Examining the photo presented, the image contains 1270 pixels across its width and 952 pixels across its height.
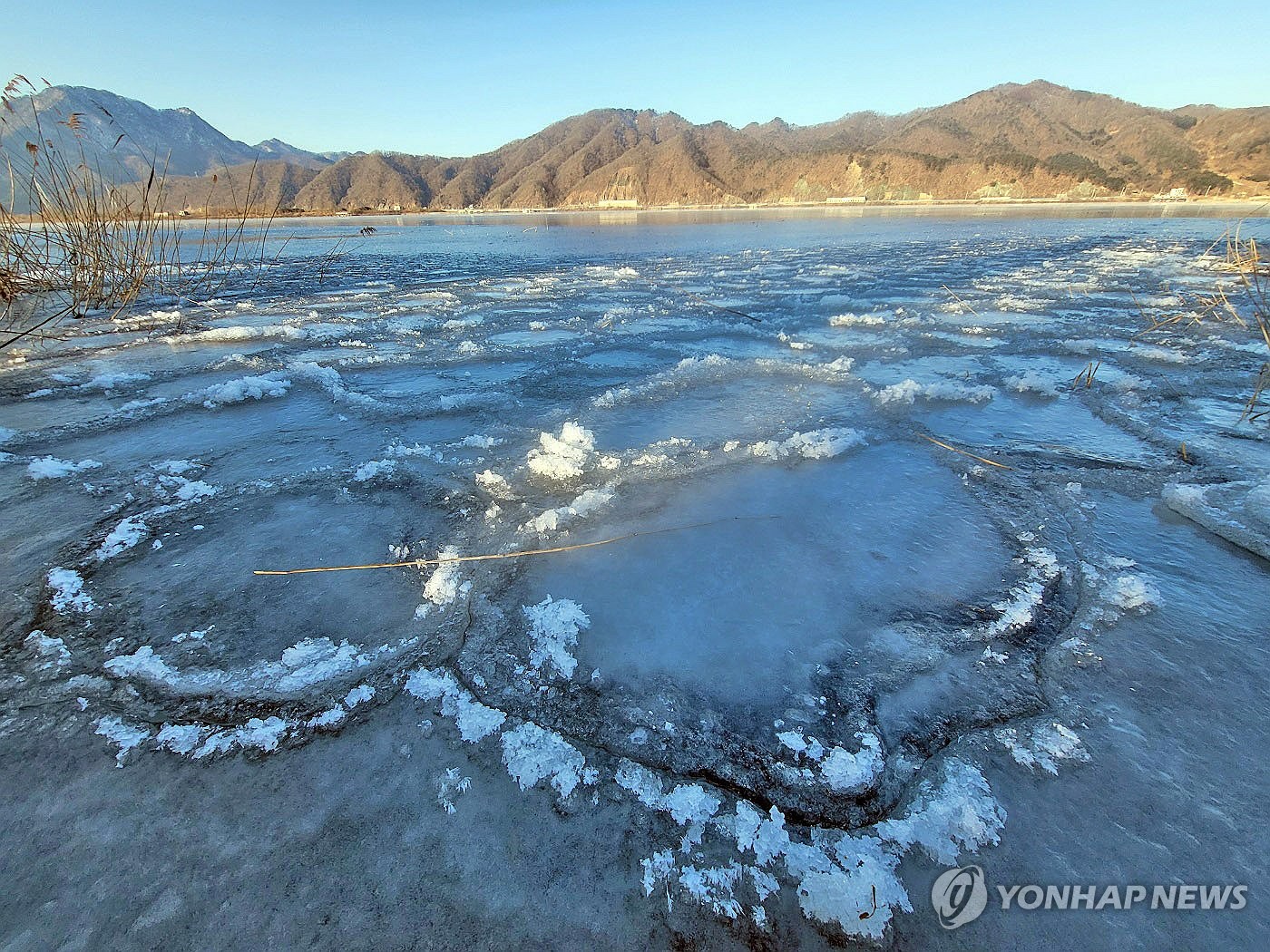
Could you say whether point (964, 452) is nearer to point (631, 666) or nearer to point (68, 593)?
point (631, 666)

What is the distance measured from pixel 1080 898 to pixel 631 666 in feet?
5.18

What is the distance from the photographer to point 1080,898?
158cm

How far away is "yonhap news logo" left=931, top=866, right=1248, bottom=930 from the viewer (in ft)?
5.09

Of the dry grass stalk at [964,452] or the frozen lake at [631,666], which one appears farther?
the dry grass stalk at [964,452]

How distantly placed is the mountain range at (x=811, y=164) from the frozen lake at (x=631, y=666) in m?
79.6

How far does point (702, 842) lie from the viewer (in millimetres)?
1713

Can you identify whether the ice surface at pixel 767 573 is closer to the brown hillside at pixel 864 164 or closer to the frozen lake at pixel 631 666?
the frozen lake at pixel 631 666

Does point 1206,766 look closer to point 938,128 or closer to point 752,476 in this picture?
point 752,476

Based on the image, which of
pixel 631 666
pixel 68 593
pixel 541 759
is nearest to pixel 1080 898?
pixel 631 666

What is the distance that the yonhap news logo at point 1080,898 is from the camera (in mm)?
1553

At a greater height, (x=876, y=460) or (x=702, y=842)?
(x=876, y=460)

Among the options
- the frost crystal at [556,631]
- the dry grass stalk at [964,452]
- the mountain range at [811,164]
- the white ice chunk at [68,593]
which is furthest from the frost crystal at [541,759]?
the mountain range at [811,164]

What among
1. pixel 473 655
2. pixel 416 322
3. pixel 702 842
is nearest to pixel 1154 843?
pixel 702 842

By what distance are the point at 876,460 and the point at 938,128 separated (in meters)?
204
